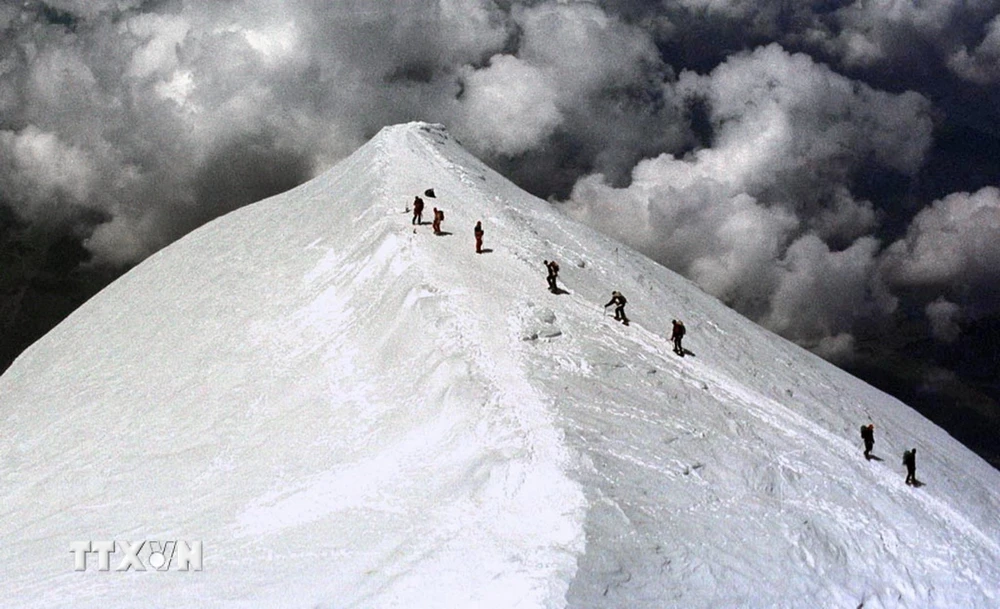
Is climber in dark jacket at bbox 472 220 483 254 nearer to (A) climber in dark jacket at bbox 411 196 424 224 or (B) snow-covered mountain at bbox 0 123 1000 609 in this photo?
(B) snow-covered mountain at bbox 0 123 1000 609

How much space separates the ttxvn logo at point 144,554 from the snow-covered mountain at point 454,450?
6.8 inches

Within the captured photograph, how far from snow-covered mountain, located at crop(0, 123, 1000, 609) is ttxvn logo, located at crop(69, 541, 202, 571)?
0.56 feet

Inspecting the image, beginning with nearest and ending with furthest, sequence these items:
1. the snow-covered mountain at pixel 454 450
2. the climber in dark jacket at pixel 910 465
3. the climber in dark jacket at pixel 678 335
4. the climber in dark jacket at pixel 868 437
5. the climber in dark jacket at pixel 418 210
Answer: the snow-covered mountain at pixel 454 450, the climber in dark jacket at pixel 910 465, the climber in dark jacket at pixel 868 437, the climber in dark jacket at pixel 678 335, the climber in dark jacket at pixel 418 210

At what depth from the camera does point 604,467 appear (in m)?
24.0

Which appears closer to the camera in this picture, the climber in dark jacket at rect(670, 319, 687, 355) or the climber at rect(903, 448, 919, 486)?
the climber at rect(903, 448, 919, 486)

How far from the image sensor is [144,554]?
24.2 meters

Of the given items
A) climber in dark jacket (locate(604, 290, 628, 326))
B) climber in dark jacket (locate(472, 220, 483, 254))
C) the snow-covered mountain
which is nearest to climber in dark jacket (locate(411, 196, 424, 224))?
the snow-covered mountain

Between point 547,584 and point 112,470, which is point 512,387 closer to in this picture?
point 547,584

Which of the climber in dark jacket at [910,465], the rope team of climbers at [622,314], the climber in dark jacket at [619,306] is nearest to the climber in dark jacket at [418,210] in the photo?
the rope team of climbers at [622,314]

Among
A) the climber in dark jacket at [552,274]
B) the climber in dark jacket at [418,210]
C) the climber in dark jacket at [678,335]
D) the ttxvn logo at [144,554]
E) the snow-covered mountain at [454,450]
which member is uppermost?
the climber in dark jacket at [418,210]

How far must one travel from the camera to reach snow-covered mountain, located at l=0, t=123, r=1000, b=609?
20.9 metres

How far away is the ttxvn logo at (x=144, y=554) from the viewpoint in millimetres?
22938

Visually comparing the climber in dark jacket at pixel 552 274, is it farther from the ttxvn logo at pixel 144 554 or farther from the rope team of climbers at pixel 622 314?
the ttxvn logo at pixel 144 554

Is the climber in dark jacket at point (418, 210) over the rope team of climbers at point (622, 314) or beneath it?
over
